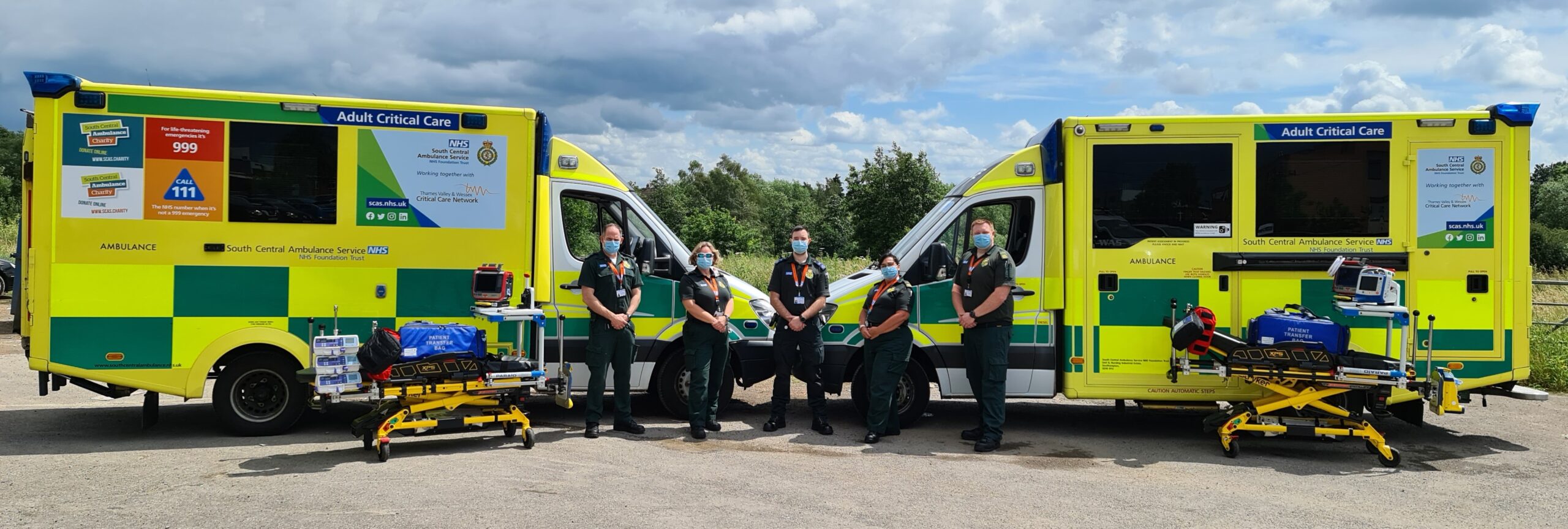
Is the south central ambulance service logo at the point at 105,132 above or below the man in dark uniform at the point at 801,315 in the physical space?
above

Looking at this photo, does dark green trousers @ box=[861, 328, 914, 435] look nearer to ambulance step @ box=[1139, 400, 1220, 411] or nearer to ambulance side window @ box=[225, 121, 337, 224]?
ambulance step @ box=[1139, 400, 1220, 411]

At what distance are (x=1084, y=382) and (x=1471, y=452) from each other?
290 centimetres

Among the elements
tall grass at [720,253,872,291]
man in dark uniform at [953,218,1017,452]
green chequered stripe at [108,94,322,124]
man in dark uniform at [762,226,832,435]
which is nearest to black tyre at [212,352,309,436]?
green chequered stripe at [108,94,322,124]

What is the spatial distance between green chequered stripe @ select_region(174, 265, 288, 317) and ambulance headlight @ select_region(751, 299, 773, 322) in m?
3.58

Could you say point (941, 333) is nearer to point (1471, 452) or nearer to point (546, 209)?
point (546, 209)

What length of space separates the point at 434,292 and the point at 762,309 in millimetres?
2616

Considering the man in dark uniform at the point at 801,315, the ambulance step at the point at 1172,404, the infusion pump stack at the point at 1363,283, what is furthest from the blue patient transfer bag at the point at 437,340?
the infusion pump stack at the point at 1363,283

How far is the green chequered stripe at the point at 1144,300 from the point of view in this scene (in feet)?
26.0

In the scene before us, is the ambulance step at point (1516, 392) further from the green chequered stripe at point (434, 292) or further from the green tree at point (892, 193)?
the green tree at point (892, 193)

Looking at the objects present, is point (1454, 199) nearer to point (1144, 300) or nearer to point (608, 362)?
point (1144, 300)

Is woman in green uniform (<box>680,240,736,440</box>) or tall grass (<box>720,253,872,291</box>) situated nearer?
woman in green uniform (<box>680,240,736,440</box>)

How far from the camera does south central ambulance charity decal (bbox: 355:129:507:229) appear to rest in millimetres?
7785

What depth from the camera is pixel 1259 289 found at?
7891mm

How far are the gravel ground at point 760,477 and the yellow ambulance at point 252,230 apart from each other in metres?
0.70
